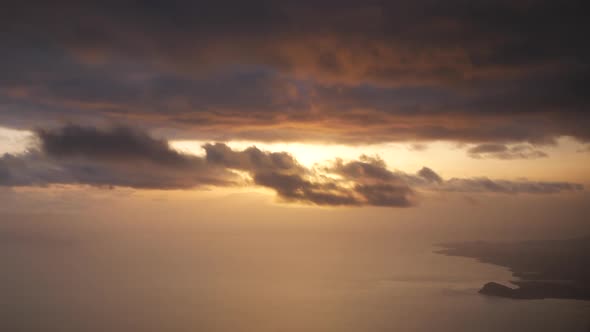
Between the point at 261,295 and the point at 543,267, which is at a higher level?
the point at 543,267

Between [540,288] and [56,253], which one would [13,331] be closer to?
[540,288]

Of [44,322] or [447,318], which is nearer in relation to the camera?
[44,322]

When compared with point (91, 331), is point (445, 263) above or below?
above

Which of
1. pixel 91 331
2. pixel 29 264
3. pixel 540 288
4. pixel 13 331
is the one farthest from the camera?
pixel 29 264

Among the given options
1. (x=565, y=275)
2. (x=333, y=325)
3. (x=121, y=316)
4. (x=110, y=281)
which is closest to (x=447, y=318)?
(x=333, y=325)

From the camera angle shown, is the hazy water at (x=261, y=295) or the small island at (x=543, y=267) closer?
the hazy water at (x=261, y=295)

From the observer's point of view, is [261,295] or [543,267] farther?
[543,267]
